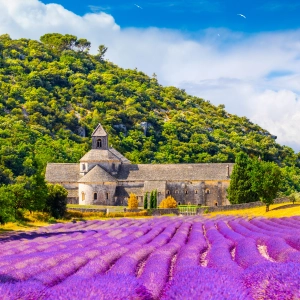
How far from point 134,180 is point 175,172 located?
6.85m

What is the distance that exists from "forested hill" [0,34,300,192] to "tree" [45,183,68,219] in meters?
34.6

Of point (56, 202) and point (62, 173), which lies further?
point (62, 173)

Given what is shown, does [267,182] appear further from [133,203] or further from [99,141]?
[99,141]

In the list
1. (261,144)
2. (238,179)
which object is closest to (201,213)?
(238,179)

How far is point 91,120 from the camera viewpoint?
5212 inches

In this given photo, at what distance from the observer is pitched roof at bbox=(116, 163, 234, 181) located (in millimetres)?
76375

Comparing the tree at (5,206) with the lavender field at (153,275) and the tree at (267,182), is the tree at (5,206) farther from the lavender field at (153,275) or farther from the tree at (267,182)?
the tree at (267,182)

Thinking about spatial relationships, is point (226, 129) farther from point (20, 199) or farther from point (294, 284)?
point (294, 284)

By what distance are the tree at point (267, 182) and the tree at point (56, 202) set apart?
23757 mm

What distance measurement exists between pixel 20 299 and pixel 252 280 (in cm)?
447

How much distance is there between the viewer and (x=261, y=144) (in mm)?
145000

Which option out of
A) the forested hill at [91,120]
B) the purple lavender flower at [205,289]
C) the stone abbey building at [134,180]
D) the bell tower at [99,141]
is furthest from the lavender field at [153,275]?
the forested hill at [91,120]

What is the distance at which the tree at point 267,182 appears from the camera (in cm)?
5859

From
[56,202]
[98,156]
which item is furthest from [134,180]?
[56,202]
